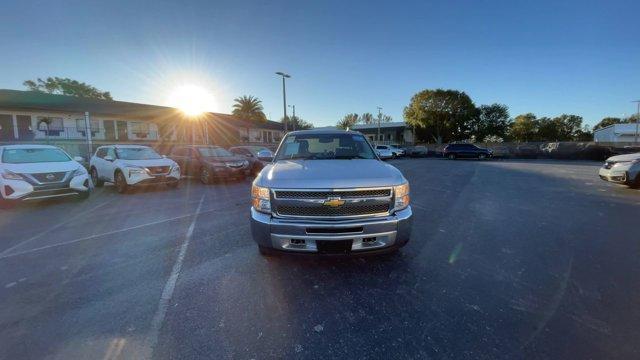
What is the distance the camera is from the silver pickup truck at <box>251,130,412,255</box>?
324 cm

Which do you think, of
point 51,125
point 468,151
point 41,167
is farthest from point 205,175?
point 468,151

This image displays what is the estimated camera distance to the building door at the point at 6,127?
933 inches

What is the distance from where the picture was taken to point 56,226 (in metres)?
6.07

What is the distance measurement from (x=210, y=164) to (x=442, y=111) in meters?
48.9

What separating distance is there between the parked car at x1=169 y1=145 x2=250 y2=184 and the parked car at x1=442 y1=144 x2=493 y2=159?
26.7 meters

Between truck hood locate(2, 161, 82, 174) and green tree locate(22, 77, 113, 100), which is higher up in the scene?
green tree locate(22, 77, 113, 100)

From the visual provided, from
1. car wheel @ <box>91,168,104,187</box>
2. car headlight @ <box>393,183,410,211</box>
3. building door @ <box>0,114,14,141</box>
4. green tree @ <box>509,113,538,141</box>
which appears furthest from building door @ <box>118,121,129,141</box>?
green tree @ <box>509,113,538,141</box>

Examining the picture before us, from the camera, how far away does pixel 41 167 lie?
7.80 metres

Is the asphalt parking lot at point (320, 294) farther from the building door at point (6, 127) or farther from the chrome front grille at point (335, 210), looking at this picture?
the building door at point (6, 127)

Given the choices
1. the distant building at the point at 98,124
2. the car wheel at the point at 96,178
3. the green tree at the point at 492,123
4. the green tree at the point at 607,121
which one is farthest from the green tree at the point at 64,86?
the green tree at the point at 607,121

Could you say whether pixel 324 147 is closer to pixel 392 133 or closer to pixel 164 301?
pixel 164 301

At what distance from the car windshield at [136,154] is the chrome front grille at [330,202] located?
9294 mm

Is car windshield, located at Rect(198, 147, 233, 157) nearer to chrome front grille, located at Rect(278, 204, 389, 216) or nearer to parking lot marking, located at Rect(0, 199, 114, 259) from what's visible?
parking lot marking, located at Rect(0, 199, 114, 259)

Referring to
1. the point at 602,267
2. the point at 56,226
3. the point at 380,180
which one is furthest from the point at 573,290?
the point at 56,226
